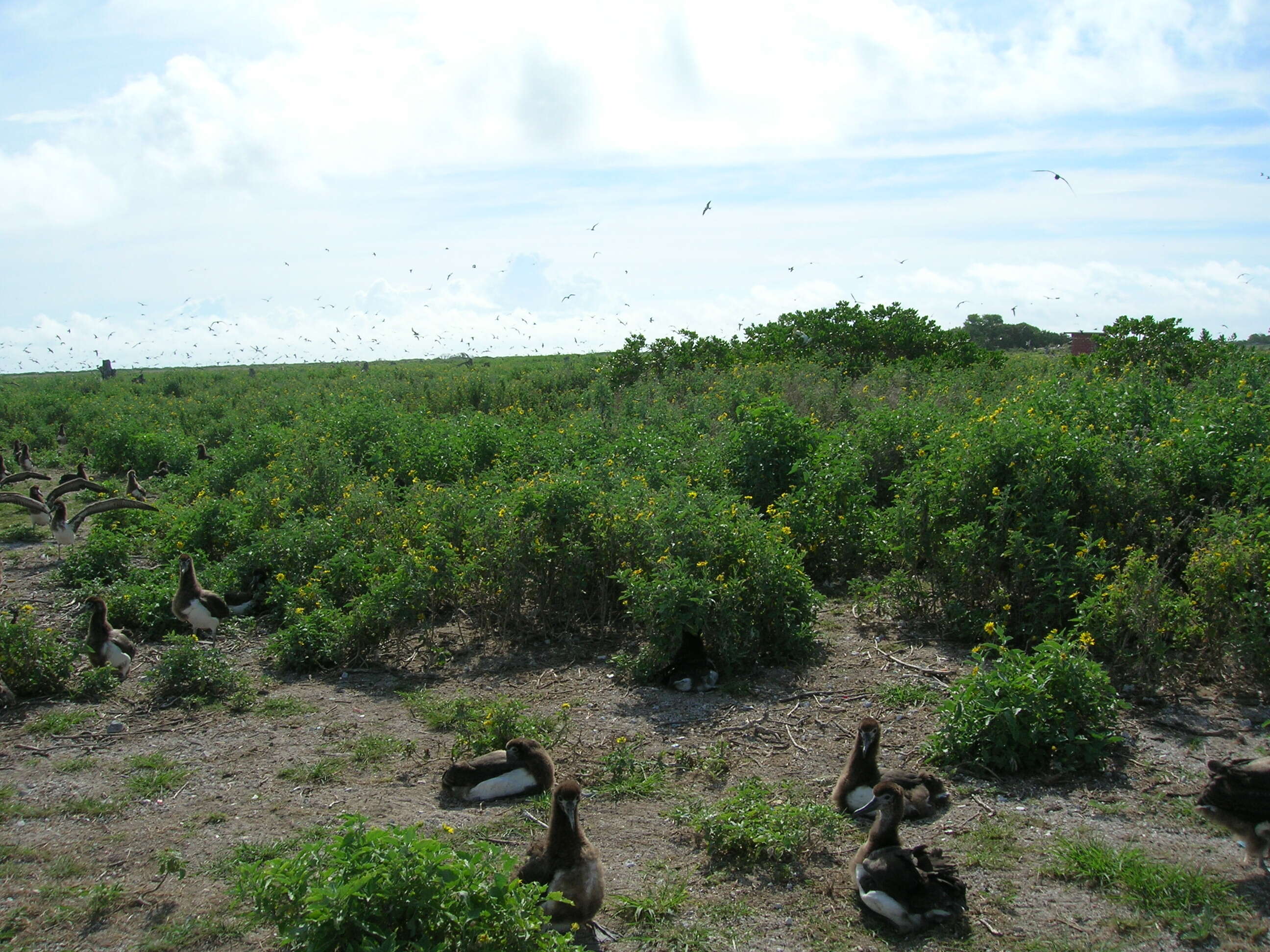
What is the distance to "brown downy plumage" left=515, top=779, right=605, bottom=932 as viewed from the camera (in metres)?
4.11

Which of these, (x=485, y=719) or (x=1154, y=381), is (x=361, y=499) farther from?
(x=1154, y=381)

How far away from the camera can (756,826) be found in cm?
491

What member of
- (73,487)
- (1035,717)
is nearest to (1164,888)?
(1035,717)

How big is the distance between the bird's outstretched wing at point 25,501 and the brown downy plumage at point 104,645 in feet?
12.7

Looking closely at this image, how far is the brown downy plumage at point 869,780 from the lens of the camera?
5262 millimetres

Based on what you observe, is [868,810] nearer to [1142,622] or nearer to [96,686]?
[1142,622]

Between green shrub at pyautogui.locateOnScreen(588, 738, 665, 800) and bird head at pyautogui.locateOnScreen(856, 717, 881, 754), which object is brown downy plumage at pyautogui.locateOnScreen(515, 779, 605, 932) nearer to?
green shrub at pyautogui.locateOnScreen(588, 738, 665, 800)

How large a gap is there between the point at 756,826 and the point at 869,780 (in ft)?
2.75

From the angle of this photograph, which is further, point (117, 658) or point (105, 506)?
point (105, 506)

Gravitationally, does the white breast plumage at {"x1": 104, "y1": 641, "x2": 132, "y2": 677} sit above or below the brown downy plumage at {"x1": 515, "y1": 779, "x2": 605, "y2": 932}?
below

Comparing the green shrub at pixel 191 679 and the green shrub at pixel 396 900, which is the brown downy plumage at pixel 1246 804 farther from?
the green shrub at pixel 191 679

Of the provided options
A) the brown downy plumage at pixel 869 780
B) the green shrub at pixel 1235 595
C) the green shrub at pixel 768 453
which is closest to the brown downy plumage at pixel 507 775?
the brown downy plumage at pixel 869 780

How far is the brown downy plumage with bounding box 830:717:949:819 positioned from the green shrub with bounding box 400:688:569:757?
2.00 m

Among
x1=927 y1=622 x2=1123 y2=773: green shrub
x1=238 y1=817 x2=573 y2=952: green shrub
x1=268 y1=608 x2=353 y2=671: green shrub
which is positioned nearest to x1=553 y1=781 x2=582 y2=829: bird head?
x1=238 y1=817 x2=573 y2=952: green shrub
